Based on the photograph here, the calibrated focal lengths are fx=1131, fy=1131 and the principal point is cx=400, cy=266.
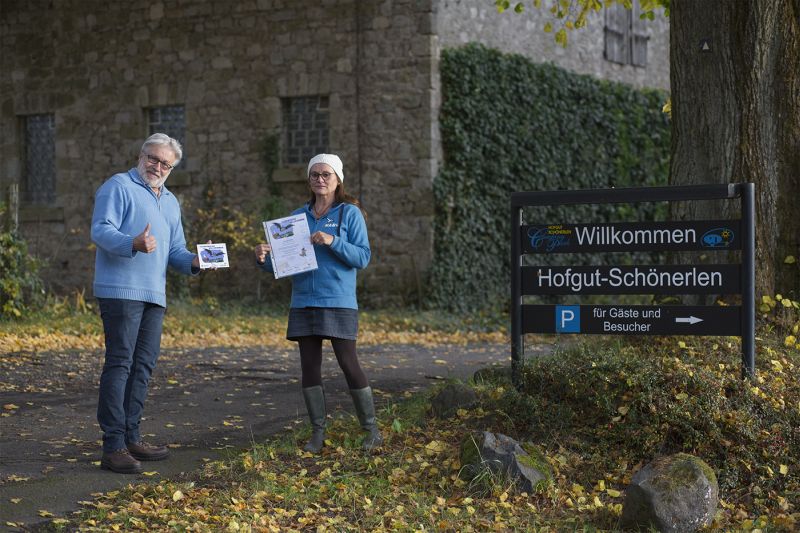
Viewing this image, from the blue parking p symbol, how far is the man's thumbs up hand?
101 inches

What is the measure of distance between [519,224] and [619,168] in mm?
12110

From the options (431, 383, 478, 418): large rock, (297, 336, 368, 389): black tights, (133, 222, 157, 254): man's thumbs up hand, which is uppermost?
(133, 222, 157, 254): man's thumbs up hand

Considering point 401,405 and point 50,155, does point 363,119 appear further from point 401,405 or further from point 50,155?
point 401,405

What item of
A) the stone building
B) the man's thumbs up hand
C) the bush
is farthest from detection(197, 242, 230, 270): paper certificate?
the stone building

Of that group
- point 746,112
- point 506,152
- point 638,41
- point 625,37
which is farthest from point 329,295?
point 638,41

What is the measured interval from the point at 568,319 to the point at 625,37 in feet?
46.0

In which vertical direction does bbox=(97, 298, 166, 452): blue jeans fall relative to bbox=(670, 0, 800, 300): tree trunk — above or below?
below

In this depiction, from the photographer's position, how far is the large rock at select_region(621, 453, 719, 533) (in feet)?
17.5

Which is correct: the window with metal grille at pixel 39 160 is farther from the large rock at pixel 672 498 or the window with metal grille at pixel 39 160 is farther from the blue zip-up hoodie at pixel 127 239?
the large rock at pixel 672 498

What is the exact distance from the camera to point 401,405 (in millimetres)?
7789

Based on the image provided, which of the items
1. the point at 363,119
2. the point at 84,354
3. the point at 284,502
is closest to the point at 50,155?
the point at 363,119

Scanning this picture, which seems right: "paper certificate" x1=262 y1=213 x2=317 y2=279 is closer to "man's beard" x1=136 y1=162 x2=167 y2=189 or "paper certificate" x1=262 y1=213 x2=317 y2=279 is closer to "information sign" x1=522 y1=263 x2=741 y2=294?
"man's beard" x1=136 y1=162 x2=167 y2=189

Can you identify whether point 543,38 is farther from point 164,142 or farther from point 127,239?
point 127,239

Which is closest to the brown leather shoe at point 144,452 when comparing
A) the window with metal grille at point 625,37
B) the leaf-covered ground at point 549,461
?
the leaf-covered ground at point 549,461
